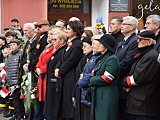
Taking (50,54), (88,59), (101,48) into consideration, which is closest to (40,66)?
(50,54)

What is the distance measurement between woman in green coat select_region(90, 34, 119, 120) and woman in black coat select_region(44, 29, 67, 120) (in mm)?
1222

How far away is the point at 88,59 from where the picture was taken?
598 centimetres

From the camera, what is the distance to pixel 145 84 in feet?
16.9

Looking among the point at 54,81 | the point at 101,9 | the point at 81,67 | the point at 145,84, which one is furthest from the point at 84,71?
the point at 101,9

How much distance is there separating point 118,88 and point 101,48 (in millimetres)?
625

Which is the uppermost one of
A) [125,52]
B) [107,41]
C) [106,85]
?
[107,41]

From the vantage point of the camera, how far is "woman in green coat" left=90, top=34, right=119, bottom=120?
17.3 ft

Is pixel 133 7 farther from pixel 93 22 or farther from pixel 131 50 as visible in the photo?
pixel 131 50

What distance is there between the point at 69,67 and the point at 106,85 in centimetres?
115

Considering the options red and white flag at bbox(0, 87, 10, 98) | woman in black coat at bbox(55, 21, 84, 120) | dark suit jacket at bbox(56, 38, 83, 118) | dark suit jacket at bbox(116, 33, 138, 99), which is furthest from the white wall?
dark suit jacket at bbox(116, 33, 138, 99)

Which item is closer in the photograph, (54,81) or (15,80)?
(54,81)

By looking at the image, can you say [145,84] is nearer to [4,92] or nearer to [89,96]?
[89,96]

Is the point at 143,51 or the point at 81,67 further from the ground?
the point at 143,51

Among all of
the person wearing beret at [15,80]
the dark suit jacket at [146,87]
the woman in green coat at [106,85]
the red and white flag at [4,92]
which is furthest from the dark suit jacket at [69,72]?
the red and white flag at [4,92]
